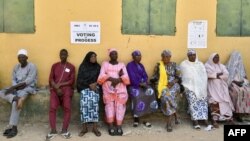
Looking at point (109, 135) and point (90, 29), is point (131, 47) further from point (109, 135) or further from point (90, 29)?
point (109, 135)

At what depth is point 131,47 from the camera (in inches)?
293

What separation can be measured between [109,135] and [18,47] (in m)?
2.34

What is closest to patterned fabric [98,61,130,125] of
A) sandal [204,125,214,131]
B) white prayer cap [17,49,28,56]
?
white prayer cap [17,49,28,56]

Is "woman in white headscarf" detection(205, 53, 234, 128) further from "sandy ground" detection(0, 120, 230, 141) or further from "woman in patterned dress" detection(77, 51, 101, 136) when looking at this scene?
"woman in patterned dress" detection(77, 51, 101, 136)

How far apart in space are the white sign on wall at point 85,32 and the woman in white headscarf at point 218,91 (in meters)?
2.14

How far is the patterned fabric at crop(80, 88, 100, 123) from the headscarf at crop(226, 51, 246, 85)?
2.63m

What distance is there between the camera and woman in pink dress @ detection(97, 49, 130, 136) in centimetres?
675

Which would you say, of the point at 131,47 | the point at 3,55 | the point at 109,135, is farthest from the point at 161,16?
the point at 3,55

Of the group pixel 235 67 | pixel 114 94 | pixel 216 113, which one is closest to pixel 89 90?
pixel 114 94

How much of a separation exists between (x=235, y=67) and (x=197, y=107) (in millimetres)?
1219

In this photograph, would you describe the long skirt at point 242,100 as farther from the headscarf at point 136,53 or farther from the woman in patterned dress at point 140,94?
the headscarf at point 136,53

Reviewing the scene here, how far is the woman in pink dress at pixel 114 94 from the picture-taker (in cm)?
675

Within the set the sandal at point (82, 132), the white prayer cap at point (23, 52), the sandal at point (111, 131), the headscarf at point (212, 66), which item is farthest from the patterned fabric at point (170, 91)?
the white prayer cap at point (23, 52)

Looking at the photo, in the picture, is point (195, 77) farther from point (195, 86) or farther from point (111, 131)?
point (111, 131)
